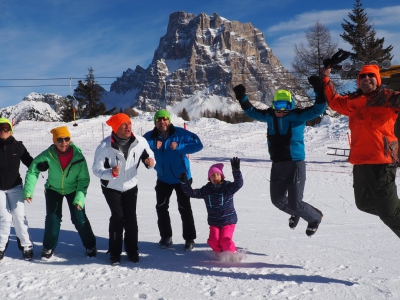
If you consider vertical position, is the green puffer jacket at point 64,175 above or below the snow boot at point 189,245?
above

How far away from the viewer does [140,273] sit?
3906 mm

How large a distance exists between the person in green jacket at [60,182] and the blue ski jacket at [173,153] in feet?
3.13

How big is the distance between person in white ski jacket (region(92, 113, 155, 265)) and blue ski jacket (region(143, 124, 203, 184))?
1.74 ft

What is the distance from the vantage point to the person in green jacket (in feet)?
14.3

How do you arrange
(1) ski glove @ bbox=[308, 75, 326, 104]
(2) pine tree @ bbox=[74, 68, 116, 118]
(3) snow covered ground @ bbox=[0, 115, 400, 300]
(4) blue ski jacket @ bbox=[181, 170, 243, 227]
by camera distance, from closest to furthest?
(3) snow covered ground @ bbox=[0, 115, 400, 300] < (1) ski glove @ bbox=[308, 75, 326, 104] < (4) blue ski jacket @ bbox=[181, 170, 243, 227] < (2) pine tree @ bbox=[74, 68, 116, 118]

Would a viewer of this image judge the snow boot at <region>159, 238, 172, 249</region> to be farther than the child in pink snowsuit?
Yes

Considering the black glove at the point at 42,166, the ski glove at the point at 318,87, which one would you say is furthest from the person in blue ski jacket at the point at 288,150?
the black glove at the point at 42,166

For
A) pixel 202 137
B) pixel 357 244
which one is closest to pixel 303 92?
pixel 202 137

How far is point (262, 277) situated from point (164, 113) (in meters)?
2.39

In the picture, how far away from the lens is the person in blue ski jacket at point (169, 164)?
4883mm

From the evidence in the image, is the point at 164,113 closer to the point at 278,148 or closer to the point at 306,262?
the point at 278,148

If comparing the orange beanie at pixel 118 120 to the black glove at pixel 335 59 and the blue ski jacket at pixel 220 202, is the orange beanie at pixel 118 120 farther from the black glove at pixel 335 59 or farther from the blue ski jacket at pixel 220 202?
the black glove at pixel 335 59

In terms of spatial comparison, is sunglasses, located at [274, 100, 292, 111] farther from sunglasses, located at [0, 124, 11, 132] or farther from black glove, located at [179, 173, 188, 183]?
sunglasses, located at [0, 124, 11, 132]

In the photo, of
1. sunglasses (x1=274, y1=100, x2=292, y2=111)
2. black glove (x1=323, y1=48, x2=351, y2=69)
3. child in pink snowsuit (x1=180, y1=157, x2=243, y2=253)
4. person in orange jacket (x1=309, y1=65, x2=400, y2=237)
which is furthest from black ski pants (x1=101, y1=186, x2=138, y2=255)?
black glove (x1=323, y1=48, x2=351, y2=69)
